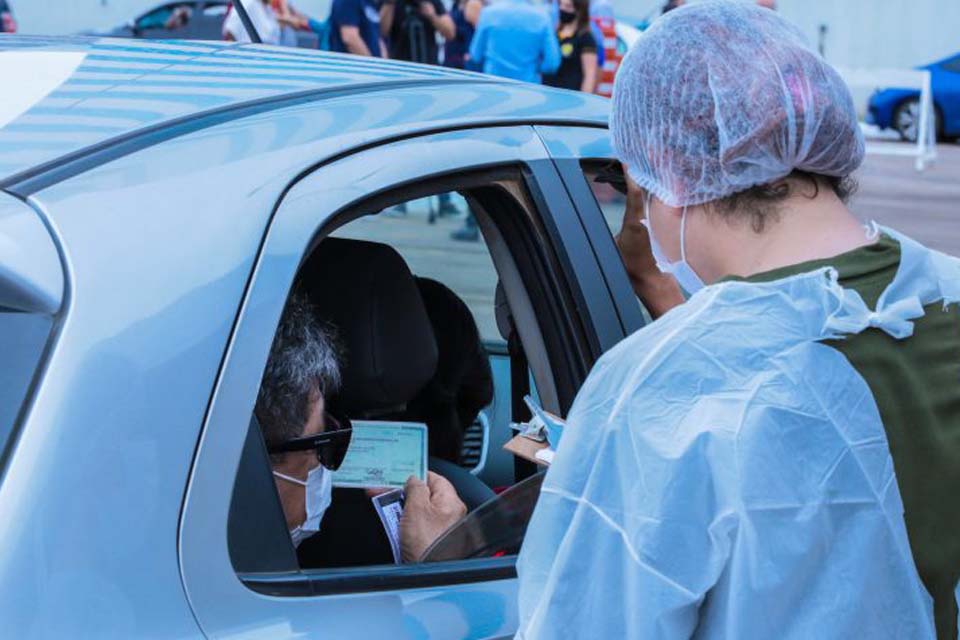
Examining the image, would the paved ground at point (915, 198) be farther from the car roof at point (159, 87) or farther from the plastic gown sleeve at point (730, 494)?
the plastic gown sleeve at point (730, 494)

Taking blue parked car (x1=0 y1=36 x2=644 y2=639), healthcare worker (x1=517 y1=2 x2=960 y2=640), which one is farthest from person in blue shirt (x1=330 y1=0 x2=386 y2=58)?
healthcare worker (x1=517 y1=2 x2=960 y2=640)

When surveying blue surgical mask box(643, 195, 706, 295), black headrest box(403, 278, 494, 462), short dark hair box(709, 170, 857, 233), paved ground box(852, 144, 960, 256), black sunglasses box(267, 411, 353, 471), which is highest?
short dark hair box(709, 170, 857, 233)

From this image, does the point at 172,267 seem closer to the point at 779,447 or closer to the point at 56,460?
the point at 56,460

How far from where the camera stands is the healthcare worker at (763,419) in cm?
138

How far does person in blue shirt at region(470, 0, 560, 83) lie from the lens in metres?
8.97

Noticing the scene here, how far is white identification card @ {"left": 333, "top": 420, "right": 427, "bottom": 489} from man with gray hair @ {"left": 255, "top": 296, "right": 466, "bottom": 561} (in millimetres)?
126

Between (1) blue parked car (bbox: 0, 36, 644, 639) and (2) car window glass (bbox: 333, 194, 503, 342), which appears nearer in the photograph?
(1) blue parked car (bbox: 0, 36, 644, 639)

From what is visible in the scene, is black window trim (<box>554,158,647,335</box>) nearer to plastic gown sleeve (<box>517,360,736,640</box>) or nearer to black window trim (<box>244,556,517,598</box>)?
black window trim (<box>244,556,517,598</box>)

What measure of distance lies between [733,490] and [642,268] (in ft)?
4.26

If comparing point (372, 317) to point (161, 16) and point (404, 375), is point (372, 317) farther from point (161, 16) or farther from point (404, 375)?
point (161, 16)

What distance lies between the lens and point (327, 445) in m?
2.25

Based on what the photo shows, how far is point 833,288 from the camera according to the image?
1466 mm

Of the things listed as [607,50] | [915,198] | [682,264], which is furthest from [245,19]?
[915,198]

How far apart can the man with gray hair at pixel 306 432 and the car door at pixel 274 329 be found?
0.34 m
